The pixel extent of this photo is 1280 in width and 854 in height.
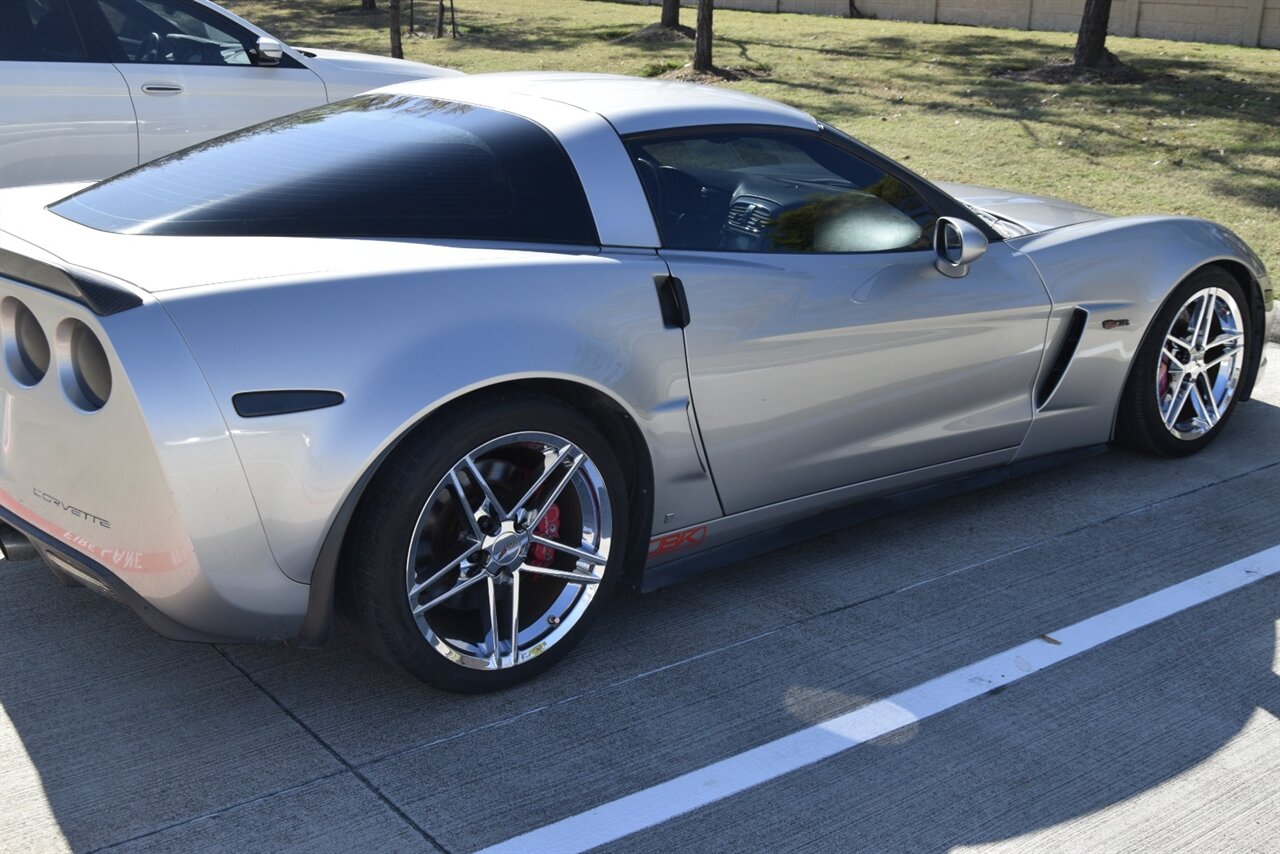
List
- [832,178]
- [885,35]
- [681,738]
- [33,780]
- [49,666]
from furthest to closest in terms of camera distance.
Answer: [885,35]
[832,178]
[49,666]
[681,738]
[33,780]

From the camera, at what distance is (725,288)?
3873 mm

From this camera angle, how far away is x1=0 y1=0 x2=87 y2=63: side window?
698cm

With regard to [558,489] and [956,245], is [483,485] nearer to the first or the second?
[558,489]

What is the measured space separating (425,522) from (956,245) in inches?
78.6

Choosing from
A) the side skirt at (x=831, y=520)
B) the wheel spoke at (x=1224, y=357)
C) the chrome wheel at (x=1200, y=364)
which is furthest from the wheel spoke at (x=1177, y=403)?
the side skirt at (x=831, y=520)

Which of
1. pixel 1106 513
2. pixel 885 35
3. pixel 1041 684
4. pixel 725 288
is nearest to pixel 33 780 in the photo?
pixel 725 288

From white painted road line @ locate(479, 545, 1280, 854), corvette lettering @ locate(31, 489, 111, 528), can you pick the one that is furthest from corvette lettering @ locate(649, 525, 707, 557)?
corvette lettering @ locate(31, 489, 111, 528)

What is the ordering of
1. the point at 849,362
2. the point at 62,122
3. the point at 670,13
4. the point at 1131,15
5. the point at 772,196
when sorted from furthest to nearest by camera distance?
the point at 1131,15 < the point at 670,13 < the point at 62,122 < the point at 772,196 < the point at 849,362

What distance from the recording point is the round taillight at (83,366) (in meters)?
3.12

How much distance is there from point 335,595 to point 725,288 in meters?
1.36

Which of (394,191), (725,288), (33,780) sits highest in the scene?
(394,191)

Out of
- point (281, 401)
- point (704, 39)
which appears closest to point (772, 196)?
point (281, 401)

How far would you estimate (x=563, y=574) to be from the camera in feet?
12.0

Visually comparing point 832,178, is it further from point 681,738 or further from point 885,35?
point 885,35
